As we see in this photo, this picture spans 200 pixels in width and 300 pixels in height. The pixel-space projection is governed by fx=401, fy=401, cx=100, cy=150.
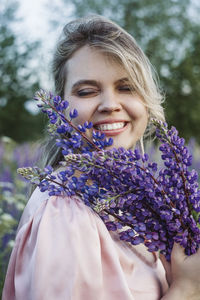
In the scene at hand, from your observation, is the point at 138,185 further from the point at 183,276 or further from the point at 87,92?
the point at 87,92

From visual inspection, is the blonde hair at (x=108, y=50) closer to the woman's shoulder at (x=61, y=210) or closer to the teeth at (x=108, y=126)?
the teeth at (x=108, y=126)

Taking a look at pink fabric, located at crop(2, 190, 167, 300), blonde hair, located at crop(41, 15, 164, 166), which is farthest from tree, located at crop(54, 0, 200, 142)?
pink fabric, located at crop(2, 190, 167, 300)

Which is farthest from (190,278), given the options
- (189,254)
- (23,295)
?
(23,295)

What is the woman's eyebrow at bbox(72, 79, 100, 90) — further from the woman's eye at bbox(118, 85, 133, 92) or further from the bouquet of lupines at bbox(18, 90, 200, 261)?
the bouquet of lupines at bbox(18, 90, 200, 261)

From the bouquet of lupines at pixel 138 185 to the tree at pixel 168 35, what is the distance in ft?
62.3

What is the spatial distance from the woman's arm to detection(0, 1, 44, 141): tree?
20.2 m

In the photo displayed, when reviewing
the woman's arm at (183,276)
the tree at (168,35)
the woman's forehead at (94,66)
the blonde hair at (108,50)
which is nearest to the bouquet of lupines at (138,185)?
the woman's arm at (183,276)

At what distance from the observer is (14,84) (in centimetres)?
2377

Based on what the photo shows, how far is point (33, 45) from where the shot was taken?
23.1 metres

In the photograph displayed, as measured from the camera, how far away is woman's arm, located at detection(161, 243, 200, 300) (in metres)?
1.45

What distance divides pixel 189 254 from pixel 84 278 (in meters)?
0.40

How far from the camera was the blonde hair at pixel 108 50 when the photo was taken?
1780mm

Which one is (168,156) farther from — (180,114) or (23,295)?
(180,114)

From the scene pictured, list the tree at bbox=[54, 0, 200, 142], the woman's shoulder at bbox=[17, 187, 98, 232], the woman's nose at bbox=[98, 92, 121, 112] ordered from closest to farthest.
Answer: the woman's shoulder at bbox=[17, 187, 98, 232] → the woman's nose at bbox=[98, 92, 121, 112] → the tree at bbox=[54, 0, 200, 142]
